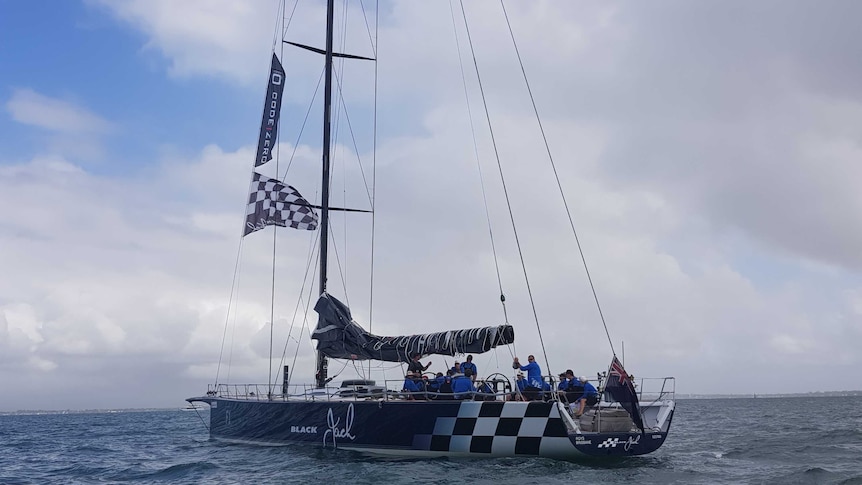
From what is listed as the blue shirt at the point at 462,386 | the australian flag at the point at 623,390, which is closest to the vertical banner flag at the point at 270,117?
the blue shirt at the point at 462,386

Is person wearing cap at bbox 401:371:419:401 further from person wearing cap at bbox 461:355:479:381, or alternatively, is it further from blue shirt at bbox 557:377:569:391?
blue shirt at bbox 557:377:569:391

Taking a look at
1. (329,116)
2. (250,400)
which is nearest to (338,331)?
(250,400)

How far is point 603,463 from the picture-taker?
521 inches

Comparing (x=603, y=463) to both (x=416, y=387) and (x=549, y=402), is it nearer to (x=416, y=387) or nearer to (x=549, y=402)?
(x=549, y=402)

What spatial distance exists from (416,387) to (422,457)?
1.55m

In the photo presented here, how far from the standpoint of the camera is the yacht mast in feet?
62.7

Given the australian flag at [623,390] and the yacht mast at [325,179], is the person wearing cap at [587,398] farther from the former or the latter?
the yacht mast at [325,179]

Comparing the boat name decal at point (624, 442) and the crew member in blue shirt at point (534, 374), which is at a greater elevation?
the crew member in blue shirt at point (534, 374)

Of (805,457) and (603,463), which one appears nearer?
(603,463)

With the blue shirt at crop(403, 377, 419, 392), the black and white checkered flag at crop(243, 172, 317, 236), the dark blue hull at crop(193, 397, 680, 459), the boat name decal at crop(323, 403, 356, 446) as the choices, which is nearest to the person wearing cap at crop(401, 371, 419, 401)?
the blue shirt at crop(403, 377, 419, 392)

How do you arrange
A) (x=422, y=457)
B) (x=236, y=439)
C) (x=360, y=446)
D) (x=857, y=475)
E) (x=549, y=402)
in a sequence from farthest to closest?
(x=236, y=439) → (x=360, y=446) → (x=422, y=457) → (x=549, y=402) → (x=857, y=475)

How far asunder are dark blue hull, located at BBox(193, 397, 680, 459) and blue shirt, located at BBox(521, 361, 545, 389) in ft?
3.81

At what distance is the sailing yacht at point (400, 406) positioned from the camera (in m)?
13.4

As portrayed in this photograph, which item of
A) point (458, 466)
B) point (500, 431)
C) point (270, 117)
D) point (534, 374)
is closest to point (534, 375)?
point (534, 374)
